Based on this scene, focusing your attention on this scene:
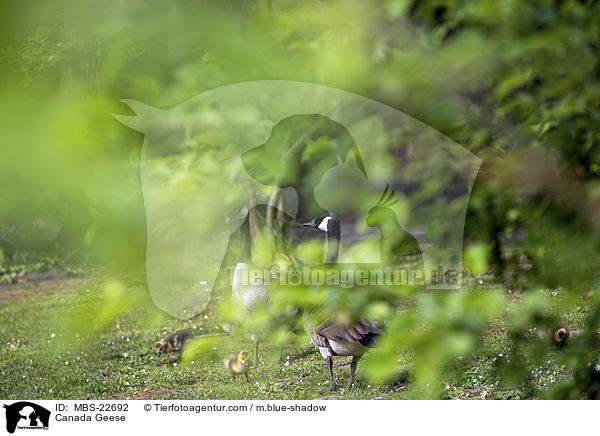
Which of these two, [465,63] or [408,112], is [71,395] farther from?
[465,63]

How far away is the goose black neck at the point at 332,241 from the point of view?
117cm

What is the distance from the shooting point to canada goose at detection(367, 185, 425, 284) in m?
1.17

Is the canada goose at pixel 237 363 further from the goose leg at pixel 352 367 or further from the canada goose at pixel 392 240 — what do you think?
the canada goose at pixel 392 240

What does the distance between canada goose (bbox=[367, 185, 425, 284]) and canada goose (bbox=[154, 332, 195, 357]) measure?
42 centimetres

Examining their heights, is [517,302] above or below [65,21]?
below

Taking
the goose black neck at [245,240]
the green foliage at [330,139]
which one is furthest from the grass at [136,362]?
the goose black neck at [245,240]

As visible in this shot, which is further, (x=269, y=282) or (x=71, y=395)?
(x=71, y=395)

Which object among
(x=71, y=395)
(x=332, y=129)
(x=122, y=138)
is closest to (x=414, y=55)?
(x=332, y=129)

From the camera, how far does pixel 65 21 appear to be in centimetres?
126

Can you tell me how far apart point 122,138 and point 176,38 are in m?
0.22
